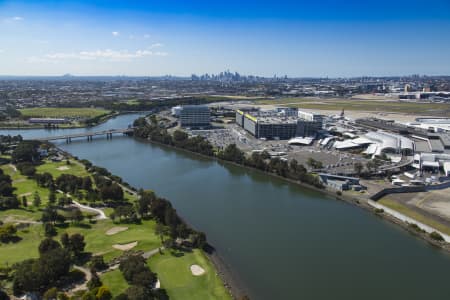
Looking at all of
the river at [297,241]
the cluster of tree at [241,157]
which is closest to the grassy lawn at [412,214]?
the river at [297,241]

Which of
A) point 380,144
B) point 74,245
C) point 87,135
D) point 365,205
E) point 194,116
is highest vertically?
point 194,116

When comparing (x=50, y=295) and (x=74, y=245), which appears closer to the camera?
(x=50, y=295)

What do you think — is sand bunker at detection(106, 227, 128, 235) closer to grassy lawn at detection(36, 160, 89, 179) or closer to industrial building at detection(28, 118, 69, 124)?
grassy lawn at detection(36, 160, 89, 179)

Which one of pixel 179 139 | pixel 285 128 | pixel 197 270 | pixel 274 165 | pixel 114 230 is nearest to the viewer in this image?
pixel 197 270

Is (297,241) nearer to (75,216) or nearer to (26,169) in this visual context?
(75,216)

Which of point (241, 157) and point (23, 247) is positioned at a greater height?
point (241, 157)

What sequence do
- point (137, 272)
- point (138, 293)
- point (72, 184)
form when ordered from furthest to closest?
1. point (72, 184)
2. point (137, 272)
3. point (138, 293)


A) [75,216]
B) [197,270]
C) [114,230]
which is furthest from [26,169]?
[197,270]

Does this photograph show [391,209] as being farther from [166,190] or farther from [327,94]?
[327,94]

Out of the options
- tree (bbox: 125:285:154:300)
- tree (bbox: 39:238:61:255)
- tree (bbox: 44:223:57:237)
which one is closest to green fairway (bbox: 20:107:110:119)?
tree (bbox: 44:223:57:237)
